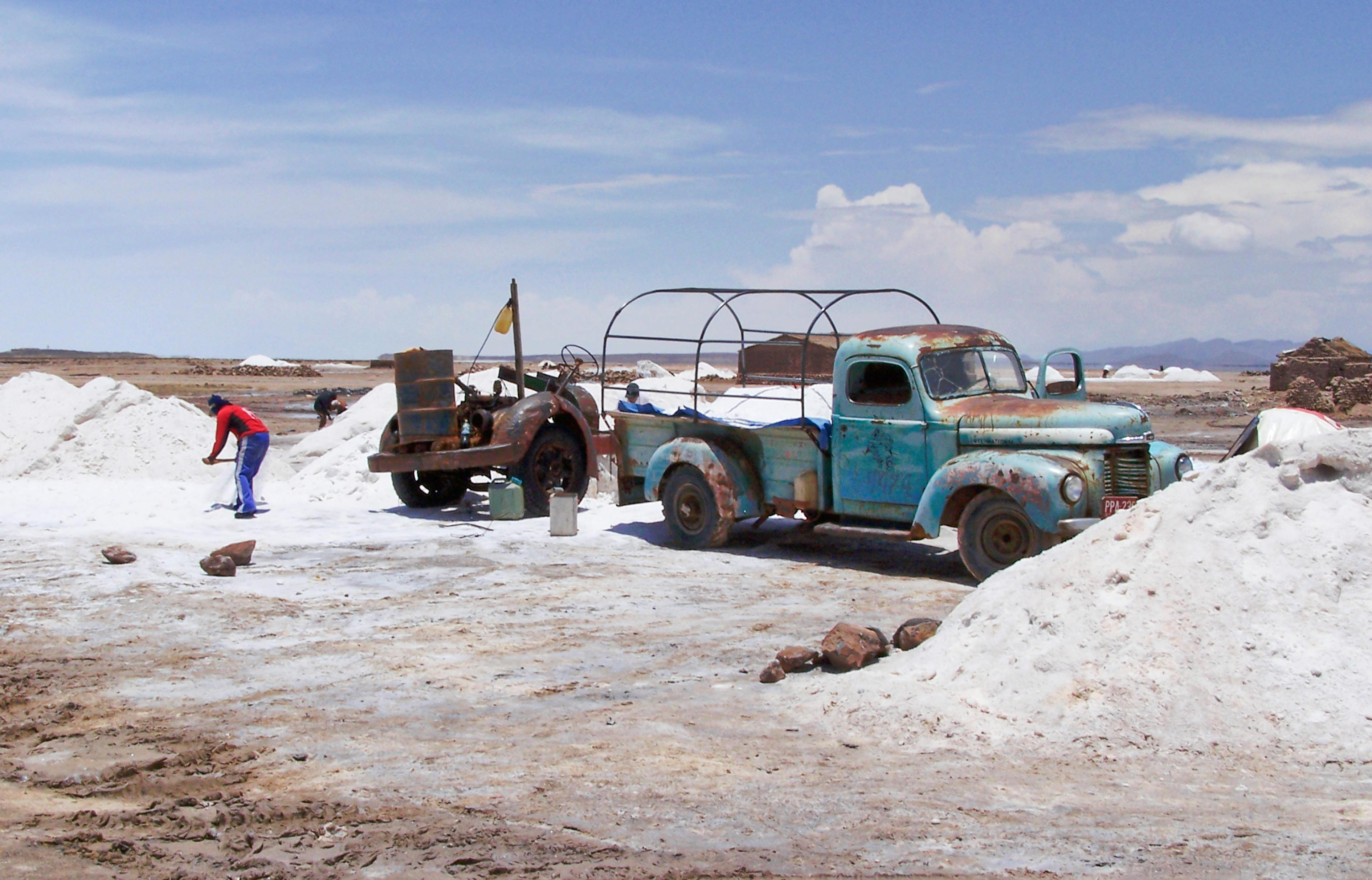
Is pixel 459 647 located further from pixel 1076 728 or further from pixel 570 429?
pixel 570 429

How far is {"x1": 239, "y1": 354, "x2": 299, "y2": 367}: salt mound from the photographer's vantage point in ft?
278

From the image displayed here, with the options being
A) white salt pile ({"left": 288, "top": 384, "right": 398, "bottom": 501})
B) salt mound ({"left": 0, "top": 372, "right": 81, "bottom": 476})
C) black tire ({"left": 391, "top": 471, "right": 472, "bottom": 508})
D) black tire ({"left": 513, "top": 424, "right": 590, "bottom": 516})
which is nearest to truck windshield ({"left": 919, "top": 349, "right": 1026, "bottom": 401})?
black tire ({"left": 513, "top": 424, "right": 590, "bottom": 516})

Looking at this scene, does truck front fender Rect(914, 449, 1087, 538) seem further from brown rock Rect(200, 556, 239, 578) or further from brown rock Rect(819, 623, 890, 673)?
brown rock Rect(200, 556, 239, 578)

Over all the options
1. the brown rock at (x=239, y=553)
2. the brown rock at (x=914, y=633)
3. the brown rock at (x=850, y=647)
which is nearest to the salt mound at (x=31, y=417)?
the brown rock at (x=239, y=553)

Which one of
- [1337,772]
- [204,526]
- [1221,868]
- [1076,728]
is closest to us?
[1221,868]

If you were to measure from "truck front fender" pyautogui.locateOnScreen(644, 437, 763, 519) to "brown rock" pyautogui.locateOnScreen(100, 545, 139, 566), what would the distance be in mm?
4994

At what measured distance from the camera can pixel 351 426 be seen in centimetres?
1975

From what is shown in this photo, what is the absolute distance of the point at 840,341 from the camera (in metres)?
13.0

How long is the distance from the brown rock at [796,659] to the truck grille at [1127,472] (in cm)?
374

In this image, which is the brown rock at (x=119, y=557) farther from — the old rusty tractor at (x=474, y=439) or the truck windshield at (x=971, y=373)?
the truck windshield at (x=971, y=373)

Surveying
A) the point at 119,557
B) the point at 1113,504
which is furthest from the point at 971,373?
the point at 119,557

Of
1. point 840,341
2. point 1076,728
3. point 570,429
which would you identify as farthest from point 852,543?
point 1076,728

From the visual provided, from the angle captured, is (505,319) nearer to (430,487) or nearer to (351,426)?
(430,487)

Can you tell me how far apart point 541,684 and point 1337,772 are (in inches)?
169
